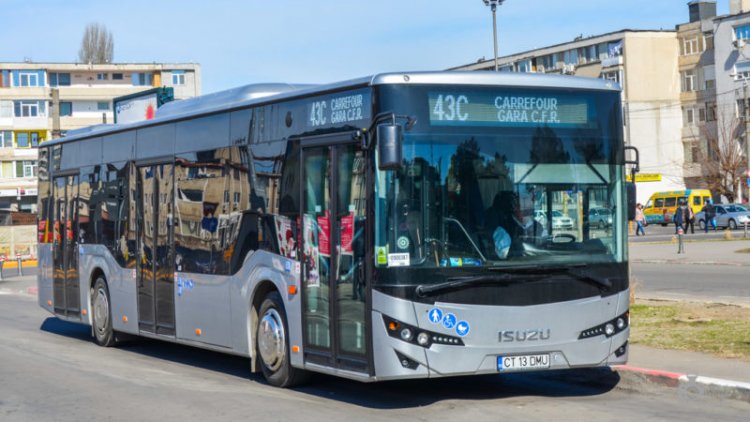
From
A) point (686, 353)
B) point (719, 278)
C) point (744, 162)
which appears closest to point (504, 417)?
point (686, 353)

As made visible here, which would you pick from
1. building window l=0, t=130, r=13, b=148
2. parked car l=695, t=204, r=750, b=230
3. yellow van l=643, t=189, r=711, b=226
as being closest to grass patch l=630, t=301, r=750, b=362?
parked car l=695, t=204, r=750, b=230

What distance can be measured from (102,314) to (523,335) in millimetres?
8821

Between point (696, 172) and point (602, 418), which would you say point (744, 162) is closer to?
point (696, 172)

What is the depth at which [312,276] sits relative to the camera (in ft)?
35.4

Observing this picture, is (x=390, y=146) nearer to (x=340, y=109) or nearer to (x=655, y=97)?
(x=340, y=109)

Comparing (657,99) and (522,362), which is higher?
(657,99)

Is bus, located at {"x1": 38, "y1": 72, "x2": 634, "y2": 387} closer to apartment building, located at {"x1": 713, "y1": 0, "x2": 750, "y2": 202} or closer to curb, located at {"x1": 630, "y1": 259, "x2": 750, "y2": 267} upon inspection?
curb, located at {"x1": 630, "y1": 259, "x2": 750, "y2": 267}

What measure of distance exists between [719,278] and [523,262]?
1691cm

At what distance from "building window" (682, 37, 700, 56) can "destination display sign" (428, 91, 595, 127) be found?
291ft

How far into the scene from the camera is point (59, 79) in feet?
371

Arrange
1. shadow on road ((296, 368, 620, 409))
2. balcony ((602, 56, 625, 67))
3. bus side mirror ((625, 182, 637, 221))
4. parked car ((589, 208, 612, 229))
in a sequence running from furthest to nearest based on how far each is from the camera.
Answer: balcony ((602, 56, 625, 67))
shadow on road ((296, 368, 620, 409))
bus side mirror ((625, 182, 637, 221))
parked car ((589, 208, 612, 229))

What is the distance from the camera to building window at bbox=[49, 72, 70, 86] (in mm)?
112787

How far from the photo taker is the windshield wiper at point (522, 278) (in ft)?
31.4

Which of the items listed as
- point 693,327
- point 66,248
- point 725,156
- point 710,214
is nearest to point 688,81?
point 725,156
